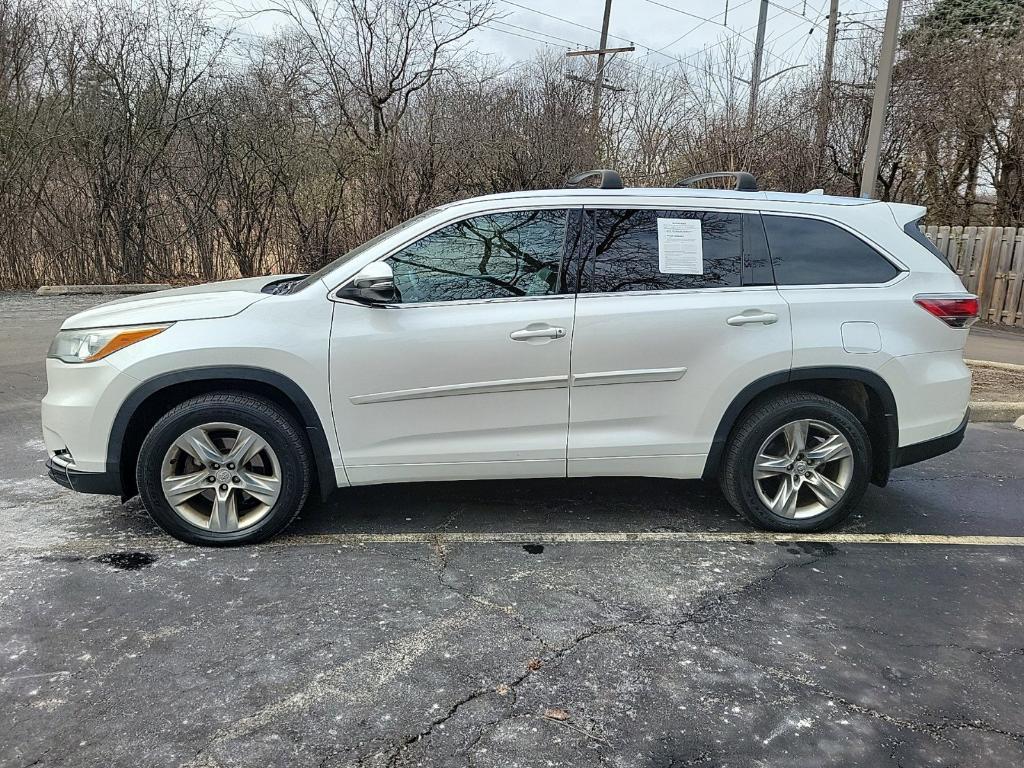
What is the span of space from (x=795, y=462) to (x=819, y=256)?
44.0 inches

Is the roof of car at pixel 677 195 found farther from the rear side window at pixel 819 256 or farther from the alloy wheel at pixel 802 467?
the alloy wheel at pixel 802 467

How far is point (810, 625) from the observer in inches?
123

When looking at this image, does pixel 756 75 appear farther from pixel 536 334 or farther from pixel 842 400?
pixel 536 334

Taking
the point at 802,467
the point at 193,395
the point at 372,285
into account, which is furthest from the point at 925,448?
the point at 193,395

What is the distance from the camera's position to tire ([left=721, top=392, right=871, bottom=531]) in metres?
3.93

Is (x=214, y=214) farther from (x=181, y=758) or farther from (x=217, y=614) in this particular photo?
(x=181, y=758)

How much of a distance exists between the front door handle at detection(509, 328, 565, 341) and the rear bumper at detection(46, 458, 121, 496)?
6.90 ft

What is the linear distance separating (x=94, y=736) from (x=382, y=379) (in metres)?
1.87

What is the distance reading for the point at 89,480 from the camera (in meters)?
3.66

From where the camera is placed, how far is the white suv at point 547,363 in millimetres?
3648

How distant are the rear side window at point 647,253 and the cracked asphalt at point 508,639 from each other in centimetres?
136

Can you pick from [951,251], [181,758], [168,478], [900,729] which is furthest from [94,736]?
[951,251]

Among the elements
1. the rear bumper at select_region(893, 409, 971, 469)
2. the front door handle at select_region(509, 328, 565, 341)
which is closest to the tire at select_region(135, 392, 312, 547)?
the front door handle at select_region(509, 328, 565, 341)

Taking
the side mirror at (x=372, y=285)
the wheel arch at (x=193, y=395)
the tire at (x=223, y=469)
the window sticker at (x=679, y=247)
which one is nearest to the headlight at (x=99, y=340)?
the wheel arch at (x=193, y=395)
